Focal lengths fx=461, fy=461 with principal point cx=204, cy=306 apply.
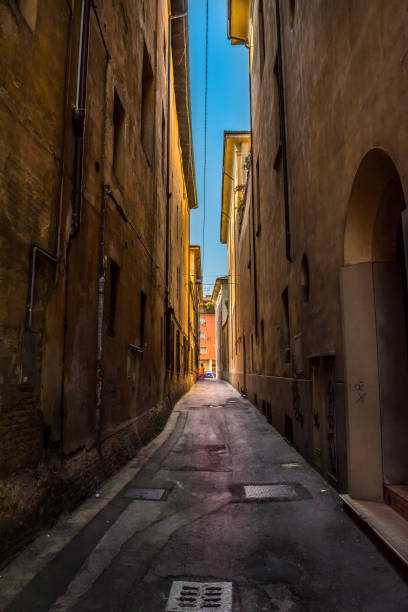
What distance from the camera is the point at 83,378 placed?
18.2 feet

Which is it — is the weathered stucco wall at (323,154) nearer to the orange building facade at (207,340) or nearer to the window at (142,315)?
the window at (142,315)

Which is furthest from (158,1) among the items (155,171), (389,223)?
(389,223)

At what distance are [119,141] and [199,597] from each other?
22.6ft

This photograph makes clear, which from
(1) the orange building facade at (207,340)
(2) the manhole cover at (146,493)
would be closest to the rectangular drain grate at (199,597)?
(2) the manhole cover at (146,493)

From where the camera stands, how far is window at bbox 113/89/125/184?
25.4 feet

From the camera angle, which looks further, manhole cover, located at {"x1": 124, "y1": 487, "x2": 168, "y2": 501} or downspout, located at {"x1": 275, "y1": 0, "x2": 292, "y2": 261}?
downspout, located at {"x1": 275, "y1": 0, "x2": 292, "y2": 261}

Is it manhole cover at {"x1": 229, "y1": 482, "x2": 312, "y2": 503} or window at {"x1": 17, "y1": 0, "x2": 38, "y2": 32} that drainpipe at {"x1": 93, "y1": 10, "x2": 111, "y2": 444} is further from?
window at {"x1": 17, "y1": 0, "x2": 38, "y2": 32}

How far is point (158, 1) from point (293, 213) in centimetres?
898

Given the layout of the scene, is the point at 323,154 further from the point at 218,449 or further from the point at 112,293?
the point at 218,449

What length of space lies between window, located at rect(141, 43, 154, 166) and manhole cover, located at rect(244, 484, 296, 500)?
772 centimetres

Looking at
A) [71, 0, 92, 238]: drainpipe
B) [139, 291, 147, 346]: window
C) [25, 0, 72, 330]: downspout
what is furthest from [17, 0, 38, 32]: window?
[139, 291, 147, 346]: window

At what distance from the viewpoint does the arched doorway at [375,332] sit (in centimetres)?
448

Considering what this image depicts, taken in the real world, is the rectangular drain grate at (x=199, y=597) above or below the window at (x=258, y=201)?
below

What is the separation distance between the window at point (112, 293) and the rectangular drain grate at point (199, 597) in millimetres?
4156
